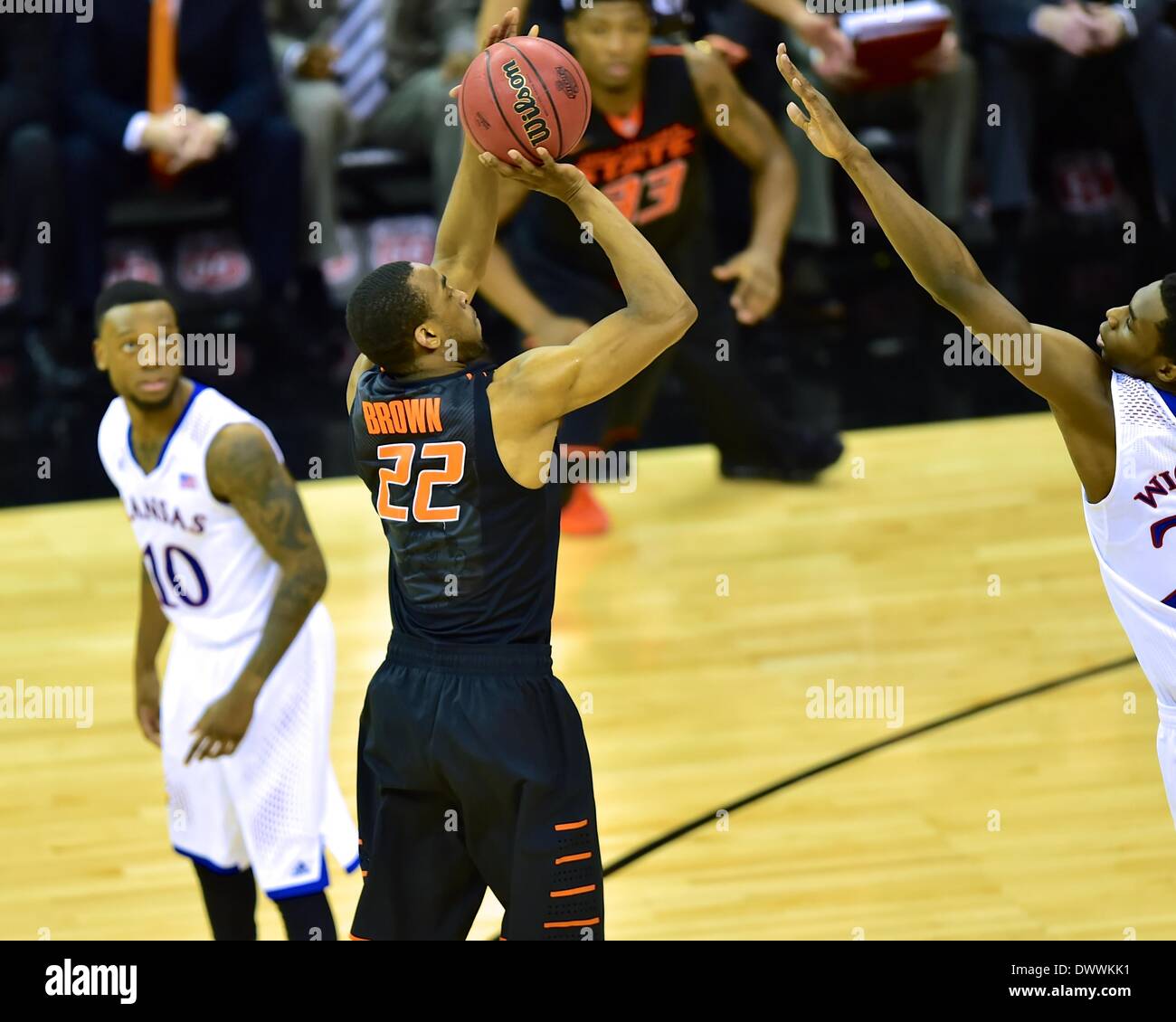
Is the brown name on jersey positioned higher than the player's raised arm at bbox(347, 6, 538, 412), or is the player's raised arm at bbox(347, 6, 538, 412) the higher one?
the player's raised arm at bbox(347, 6, 538, 412)

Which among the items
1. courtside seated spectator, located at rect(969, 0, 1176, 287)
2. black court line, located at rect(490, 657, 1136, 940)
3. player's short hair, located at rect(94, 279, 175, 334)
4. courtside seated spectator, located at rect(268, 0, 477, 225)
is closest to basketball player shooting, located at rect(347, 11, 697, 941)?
player's short hair, located at rect(94, 279, 175, 334)

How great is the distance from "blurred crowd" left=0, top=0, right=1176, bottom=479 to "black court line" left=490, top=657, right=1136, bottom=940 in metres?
3.39

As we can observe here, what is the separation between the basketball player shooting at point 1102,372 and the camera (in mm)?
3699

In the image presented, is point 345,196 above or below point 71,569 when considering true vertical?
above

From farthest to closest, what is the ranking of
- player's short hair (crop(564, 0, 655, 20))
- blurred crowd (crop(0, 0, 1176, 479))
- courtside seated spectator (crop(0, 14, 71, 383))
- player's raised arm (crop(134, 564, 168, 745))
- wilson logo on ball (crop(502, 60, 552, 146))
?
blurred crowd (crop(0, 0, 1176, 479)), courtside seated spectator (crop(0, 14, 71, 383)), player's short hair (crop(564, 0, 655, 20)), player's raised arm (crop(134, 564, 168, 745)), wilson logo on ball (crop(502, 60, 552, 146))

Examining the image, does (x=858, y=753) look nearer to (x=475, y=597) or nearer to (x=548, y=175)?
(x=475, y=597)

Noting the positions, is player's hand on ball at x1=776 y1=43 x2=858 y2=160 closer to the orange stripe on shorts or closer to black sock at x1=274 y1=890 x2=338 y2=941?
the orange stripe on shorts

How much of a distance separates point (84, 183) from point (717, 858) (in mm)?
5368

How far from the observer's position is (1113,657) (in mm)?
6309

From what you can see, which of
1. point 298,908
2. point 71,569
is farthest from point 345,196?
point 298,908

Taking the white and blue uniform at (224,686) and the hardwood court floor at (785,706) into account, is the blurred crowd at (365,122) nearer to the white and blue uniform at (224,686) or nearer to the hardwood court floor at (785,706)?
the hardwood court floor at (785,706)

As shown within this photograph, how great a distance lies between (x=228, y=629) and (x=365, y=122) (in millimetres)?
5900

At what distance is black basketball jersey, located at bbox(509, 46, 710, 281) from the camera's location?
7.01m
